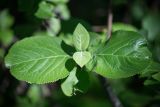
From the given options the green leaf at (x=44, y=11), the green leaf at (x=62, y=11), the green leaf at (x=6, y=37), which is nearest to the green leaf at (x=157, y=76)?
the green leaf at (x=44, y=11)

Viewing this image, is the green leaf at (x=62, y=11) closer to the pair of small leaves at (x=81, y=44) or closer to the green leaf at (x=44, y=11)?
the green leaf at (x=44, y=11)

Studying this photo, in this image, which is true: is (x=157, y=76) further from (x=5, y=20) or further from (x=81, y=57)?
(x=5, y=20)

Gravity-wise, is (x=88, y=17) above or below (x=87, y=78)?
below

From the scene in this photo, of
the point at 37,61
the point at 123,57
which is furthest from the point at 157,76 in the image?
the point at 37,61

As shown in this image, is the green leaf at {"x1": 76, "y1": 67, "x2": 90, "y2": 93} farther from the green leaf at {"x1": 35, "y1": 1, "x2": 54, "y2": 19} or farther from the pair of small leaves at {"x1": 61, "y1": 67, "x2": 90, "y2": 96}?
the green leaf at {"x1": 35, "y1": 1, "x2": 54, "y2": 19}

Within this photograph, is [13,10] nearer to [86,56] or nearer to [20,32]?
[20,32]

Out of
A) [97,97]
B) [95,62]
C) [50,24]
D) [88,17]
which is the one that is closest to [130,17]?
[88,17]

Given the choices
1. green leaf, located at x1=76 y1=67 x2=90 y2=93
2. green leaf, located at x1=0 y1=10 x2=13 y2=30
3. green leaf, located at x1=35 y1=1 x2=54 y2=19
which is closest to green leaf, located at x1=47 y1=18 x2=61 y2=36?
green leaf, located at x1=35 y1=1 x2=54 y2=19

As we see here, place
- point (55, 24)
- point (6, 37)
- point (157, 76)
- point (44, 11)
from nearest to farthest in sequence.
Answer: point (157, 76), point (44, 11), point (55, 24), point (6, 37)
